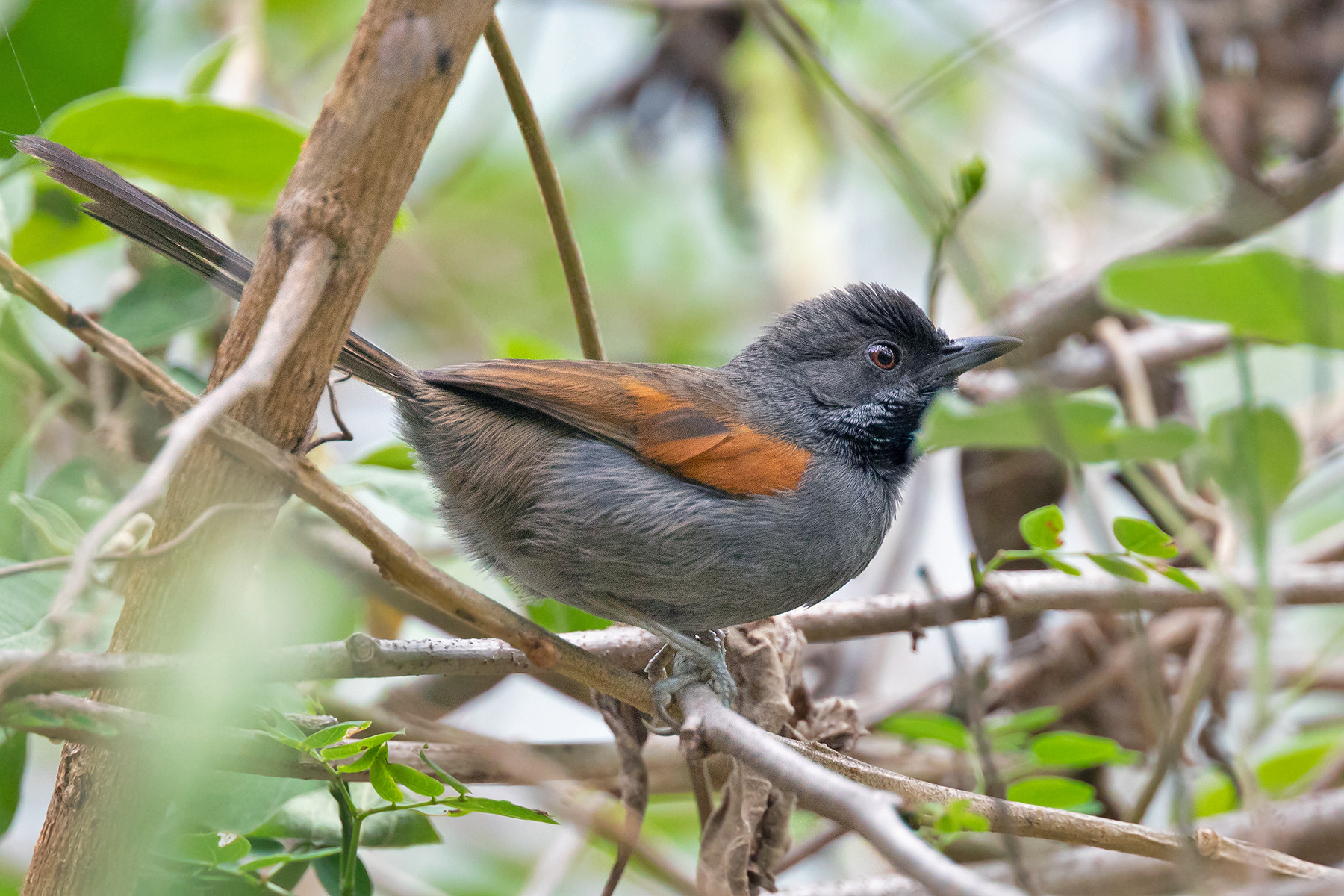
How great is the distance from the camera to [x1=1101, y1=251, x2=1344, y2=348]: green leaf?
1678 mm

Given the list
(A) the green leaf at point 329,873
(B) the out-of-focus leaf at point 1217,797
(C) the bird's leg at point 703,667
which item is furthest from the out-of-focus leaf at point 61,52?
(B) the out-of-focus leaf at point 1217,797

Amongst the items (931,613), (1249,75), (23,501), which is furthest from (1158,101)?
(23,501)

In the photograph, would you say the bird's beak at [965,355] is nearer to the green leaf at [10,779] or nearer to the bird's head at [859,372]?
the bird's head at [859,372]

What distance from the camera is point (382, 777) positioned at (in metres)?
2.04

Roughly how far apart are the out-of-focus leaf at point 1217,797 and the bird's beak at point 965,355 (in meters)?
1.53

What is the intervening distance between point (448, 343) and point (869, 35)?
3.15 meters

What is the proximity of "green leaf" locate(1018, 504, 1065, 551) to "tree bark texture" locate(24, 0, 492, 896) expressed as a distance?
1464mm

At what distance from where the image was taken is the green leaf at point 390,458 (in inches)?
142

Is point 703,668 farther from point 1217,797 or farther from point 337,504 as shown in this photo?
point 1217,797

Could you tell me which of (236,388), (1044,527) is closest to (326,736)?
(236,388)

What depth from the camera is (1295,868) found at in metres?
2.15

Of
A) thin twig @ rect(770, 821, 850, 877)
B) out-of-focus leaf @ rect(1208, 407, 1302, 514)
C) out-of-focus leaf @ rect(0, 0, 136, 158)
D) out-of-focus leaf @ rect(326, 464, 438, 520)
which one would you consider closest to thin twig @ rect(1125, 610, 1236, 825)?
out-of-focus leaf @ rect(1208, 407, 1302, 514)

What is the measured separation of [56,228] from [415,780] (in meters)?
2.52

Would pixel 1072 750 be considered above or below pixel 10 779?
above
